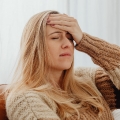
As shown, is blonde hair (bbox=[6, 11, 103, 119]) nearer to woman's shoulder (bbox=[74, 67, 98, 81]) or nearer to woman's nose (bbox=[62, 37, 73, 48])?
woman's nose (bbox=[62, 37, 73, 48])

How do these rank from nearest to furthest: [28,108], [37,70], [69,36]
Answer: [28,108] < [37,70] < [69,36]

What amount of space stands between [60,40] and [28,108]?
38 centimetres

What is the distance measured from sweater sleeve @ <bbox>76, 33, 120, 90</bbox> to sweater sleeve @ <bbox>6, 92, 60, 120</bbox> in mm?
419

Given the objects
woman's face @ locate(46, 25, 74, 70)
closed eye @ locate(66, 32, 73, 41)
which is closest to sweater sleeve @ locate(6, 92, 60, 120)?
woman's face @ locate(46, 25, 74, 70)

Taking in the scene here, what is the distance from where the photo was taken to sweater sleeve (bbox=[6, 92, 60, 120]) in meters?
0.95

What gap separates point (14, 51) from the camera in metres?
1.56

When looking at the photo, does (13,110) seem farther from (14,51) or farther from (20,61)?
(14,51)

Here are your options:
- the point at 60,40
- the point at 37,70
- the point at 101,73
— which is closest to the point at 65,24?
the point at 60,40

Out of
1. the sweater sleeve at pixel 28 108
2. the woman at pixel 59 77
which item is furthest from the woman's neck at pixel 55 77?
the sweater sleeve at pixel 28 108

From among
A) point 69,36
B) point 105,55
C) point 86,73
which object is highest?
point 69,36

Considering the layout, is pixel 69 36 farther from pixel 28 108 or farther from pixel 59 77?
pixel 28 108

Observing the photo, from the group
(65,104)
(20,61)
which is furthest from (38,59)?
(65,104)

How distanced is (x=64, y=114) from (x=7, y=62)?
0.56 meters

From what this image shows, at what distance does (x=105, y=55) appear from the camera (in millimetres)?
1344
